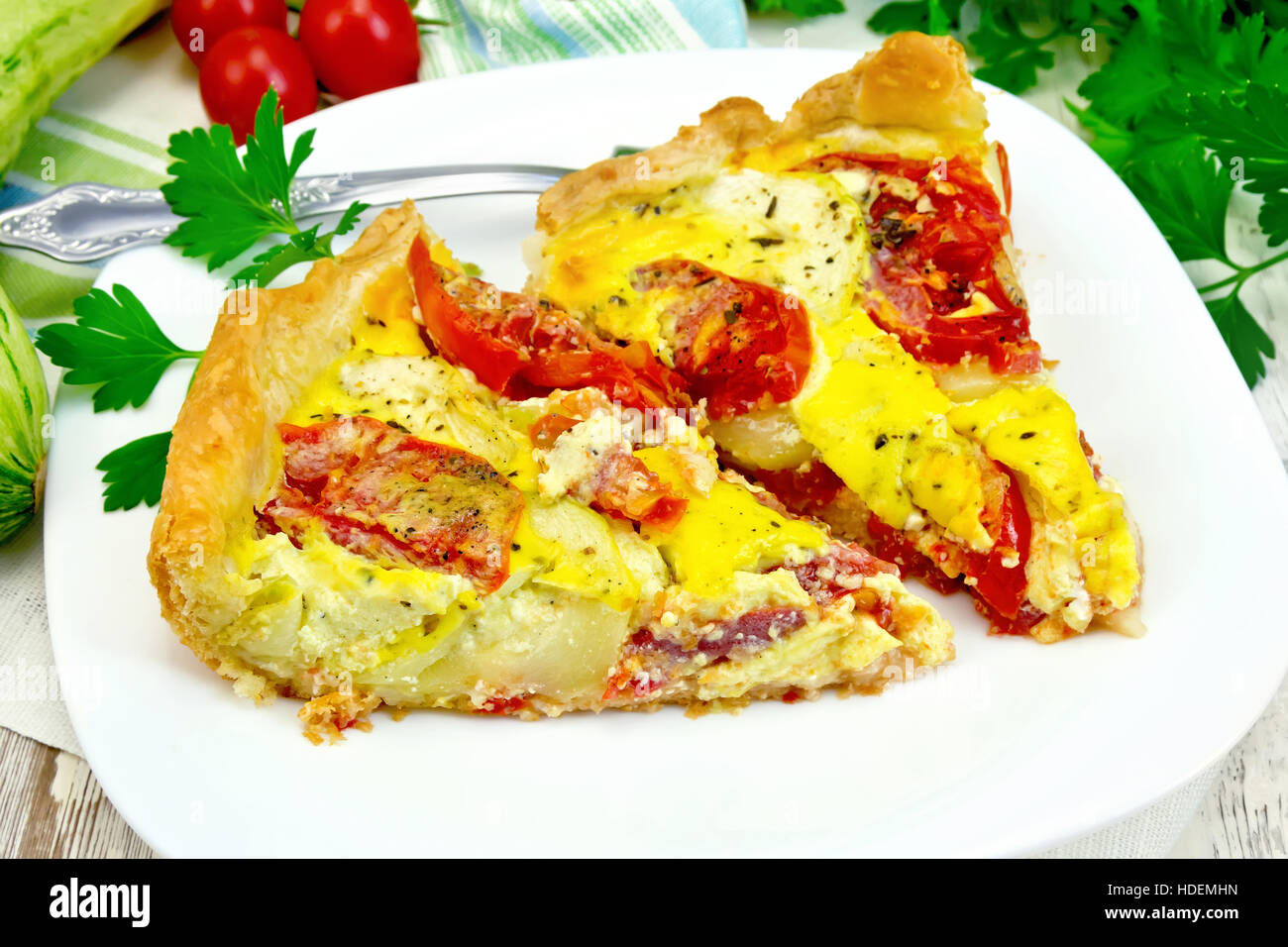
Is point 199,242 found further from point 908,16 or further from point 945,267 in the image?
point 908,16

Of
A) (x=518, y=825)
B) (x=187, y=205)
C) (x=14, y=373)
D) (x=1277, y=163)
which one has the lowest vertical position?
(x=518, y=825)

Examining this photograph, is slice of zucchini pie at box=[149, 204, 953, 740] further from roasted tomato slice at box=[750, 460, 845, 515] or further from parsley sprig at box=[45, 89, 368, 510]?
parsley sprig at box=[45, 89, 368, 510]

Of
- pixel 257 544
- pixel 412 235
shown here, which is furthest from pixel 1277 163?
pixel 257 544

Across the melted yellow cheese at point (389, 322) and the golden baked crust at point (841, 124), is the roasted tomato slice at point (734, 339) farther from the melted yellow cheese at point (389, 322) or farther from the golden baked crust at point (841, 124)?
the melted yellow cheese at point (389, 322)

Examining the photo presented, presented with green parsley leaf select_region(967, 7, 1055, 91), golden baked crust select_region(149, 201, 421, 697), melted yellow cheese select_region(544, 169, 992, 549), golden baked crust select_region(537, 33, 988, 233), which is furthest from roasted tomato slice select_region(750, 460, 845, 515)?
green parsley leaf select_region(967, 7, 1055, 91)

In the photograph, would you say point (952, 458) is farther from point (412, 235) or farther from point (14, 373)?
point (14, 373)

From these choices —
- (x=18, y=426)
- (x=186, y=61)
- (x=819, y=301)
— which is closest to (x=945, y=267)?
(x=819, y=301)

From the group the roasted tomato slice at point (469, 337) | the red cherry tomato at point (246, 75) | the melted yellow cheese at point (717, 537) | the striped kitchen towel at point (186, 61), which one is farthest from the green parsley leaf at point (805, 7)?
the melted yellow cheese at point (717, 537)
